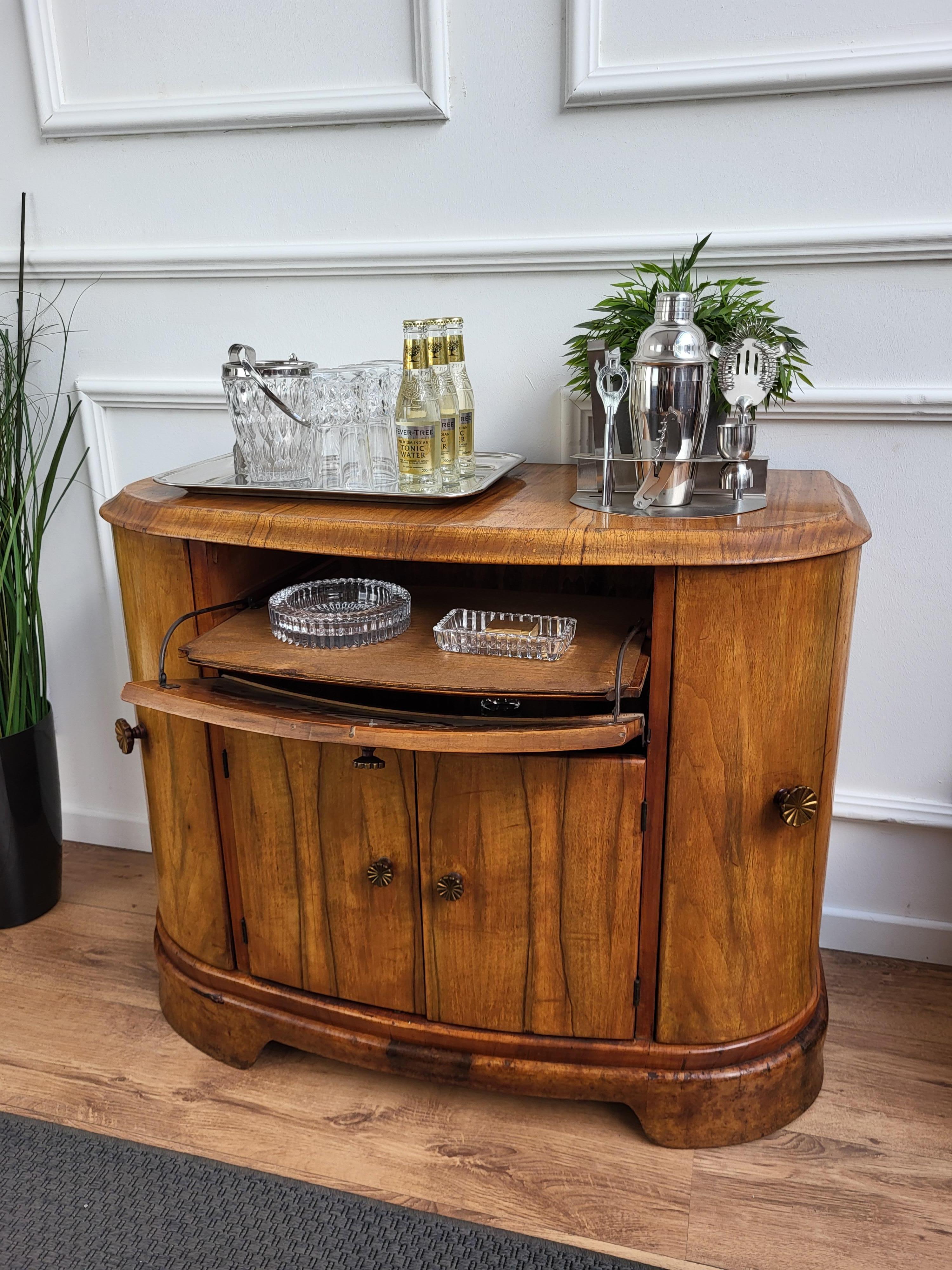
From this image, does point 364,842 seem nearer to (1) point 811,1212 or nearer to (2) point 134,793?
(1) point 811,1212

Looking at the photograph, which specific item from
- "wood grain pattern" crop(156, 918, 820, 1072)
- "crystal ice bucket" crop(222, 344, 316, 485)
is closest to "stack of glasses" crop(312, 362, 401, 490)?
"crystal ice bucket" crop(222, 344, 316, 485)

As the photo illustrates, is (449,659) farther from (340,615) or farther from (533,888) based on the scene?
(533,888)

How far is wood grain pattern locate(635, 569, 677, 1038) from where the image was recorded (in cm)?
120

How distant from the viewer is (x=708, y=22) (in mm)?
1469

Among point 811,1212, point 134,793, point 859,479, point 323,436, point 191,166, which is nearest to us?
point 811,1212

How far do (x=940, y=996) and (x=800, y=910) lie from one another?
0.53 m

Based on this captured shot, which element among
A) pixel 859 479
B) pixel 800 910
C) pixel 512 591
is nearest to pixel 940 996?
pixel 800 910

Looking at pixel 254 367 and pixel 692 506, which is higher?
pixel 254 367

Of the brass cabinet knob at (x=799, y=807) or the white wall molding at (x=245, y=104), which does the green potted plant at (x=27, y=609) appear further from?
the brass cabinet knob at (x=799, y=807)

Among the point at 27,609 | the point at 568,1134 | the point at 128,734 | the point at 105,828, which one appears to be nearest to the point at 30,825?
the point at 105,828

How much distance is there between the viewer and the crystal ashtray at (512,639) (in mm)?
1230

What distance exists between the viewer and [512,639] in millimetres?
1246

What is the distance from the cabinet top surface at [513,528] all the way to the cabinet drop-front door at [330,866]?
0.94ft

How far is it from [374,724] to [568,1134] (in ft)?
2.35
